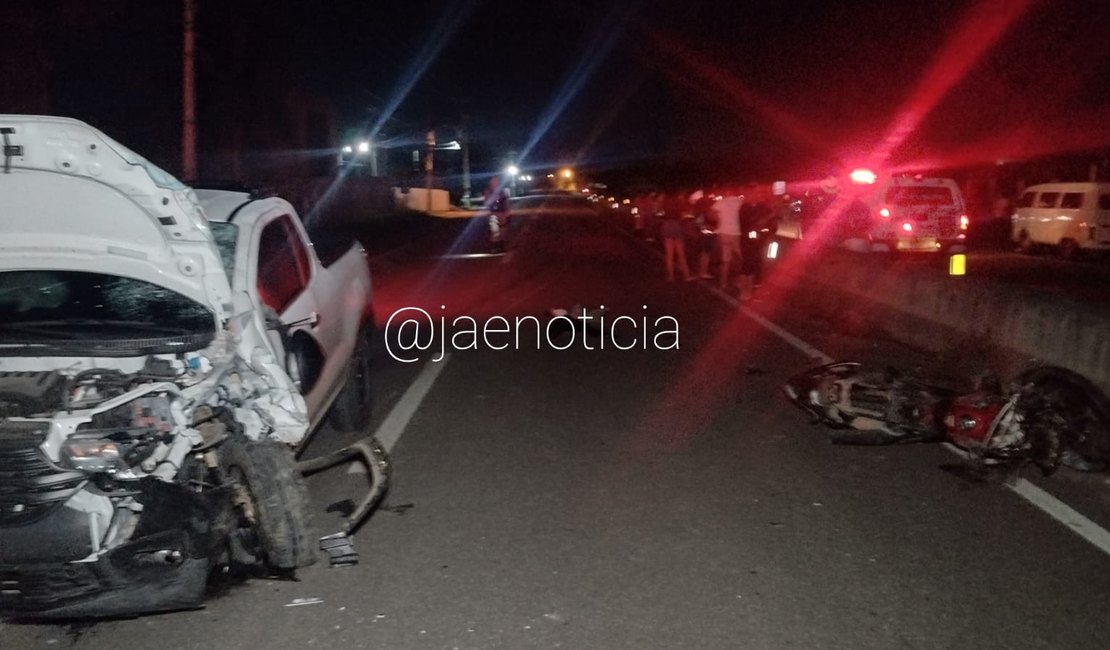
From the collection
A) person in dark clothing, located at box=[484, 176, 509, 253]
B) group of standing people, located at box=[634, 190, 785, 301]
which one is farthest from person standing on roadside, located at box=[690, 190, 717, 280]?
person in dark clothing, located at box=[484, 176, 509, 253]

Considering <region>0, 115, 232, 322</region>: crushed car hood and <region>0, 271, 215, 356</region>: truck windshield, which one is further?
<region>0, 271, 215, 356</region>: truck windshield

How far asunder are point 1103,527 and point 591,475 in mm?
3060

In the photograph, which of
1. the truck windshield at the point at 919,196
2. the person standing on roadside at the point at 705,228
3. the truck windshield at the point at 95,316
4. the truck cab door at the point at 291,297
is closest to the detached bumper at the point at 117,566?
the truck windshield at the point at 95,316

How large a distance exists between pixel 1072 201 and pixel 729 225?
38.4 feet

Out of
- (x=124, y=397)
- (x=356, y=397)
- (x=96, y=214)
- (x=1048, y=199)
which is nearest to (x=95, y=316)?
(x=96, y=214)

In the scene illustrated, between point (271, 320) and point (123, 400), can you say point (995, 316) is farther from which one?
point (123, 400)

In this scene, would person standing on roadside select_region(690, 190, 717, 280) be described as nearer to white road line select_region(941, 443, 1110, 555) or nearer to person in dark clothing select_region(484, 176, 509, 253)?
person in dark clothing select_region(484, 176, 509, 253)

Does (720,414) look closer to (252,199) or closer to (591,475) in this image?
(591,475)

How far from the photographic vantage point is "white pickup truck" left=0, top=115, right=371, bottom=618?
4.44 metres

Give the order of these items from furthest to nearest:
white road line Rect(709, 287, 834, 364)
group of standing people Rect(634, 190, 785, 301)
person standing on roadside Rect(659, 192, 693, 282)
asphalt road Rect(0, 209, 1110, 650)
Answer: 1. person standing on roadside Rect(659, 192, 693, 282)
2. group of standing people Rect(634, 190, 785, 301)
3. white road line Rect(709, 287, 834, 364)
4. asphalt road Rect(0, 209, 1110, 650)

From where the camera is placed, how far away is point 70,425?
14.8 ft

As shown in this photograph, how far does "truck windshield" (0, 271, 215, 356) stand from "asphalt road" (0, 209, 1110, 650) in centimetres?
126

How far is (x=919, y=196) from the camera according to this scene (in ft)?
73.7

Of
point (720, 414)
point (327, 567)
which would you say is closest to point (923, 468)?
point (720, 414)
